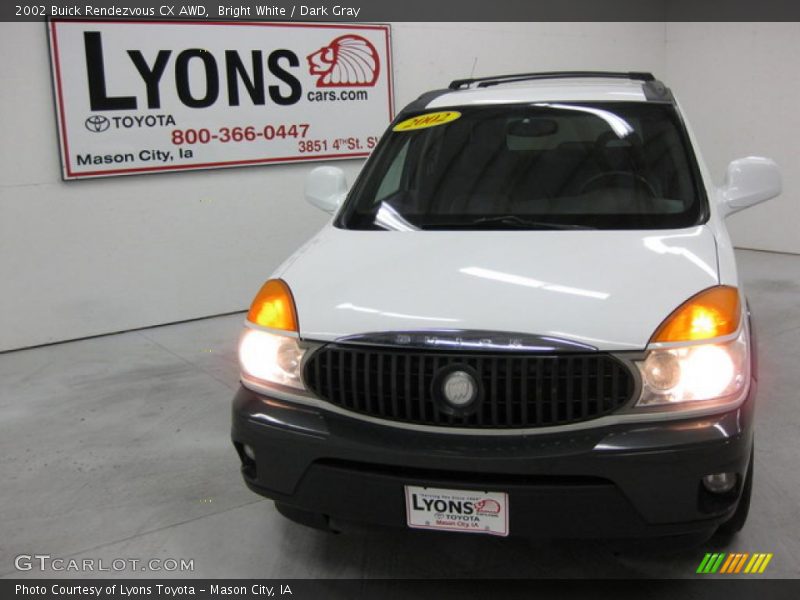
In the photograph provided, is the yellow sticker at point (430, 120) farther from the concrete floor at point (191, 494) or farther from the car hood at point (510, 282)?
the concrete floor at point (191, 494)

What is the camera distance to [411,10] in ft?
22.0

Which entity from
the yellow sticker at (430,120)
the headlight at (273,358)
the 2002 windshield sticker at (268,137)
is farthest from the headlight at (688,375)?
the 2002 windshield sticker at (268,137)

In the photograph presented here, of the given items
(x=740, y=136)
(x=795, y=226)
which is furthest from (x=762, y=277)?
(x=740, y=136)

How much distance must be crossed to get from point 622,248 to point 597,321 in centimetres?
47

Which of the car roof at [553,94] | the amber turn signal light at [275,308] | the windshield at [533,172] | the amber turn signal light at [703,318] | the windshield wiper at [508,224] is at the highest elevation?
the car roof at [553,94]

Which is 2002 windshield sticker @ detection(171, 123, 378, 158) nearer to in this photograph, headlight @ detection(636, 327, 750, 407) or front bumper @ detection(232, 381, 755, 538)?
front bumper @ detection(232, 381, 755, 538)

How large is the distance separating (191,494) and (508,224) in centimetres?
164

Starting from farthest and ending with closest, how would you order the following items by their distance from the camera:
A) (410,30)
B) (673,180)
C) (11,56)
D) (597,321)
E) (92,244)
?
(410,30)
(92,244)
(11,56)
(673,180)
(597,321)

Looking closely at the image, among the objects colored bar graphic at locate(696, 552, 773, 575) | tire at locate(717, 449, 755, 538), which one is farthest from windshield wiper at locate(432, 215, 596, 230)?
colored bar graphic at locate(696, 552, 773, 575)

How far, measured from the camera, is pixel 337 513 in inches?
87.1

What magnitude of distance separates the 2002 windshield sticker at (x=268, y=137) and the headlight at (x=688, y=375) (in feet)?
14.6

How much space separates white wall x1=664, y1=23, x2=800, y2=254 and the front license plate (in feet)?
22.7

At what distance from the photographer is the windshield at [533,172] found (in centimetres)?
283

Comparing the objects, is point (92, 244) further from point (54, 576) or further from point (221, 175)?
point (54, 576)
